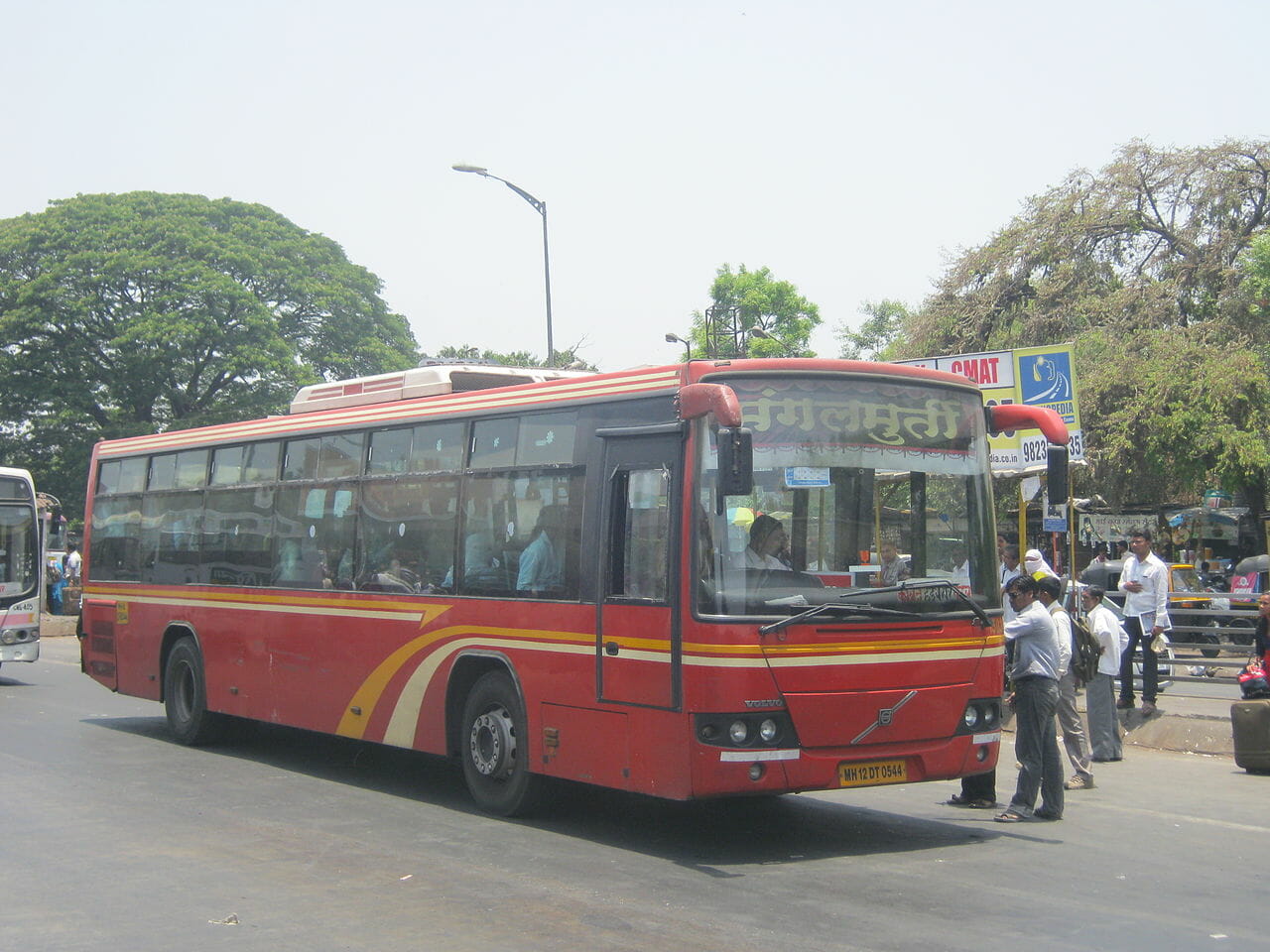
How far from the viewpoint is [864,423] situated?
28.4ft

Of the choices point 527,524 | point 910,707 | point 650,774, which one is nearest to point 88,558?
point 527,524

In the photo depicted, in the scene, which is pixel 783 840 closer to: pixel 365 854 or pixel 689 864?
pixel 689 864

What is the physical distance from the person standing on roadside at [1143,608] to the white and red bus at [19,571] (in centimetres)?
1503

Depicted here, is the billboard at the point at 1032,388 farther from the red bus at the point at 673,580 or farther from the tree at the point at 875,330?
the tree at the point at 875,330

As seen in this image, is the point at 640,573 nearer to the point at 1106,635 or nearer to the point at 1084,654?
the point at 1084,654

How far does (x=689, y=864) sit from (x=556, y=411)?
3.19 metres

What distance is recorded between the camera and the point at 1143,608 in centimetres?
1465

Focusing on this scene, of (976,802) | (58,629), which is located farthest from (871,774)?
(58,629)

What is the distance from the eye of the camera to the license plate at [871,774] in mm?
8352

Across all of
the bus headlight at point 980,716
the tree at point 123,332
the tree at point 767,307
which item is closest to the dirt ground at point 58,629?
the tree at point 123,332

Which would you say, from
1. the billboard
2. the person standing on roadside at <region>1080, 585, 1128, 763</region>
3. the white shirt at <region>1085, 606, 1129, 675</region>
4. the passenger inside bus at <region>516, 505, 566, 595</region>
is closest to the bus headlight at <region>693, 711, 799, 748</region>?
the passenger inside bus at <region>516, 505, 566, 595</region>

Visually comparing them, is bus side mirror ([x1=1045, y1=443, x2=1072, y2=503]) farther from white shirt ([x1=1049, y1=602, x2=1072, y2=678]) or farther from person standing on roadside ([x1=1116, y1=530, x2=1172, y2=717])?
person standing on roadside ([x1=1116, y1=530, x2=1172, y2=717])

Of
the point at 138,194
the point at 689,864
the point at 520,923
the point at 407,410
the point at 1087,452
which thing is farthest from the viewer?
the point at 138,194

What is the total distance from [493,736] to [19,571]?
1363 cm
